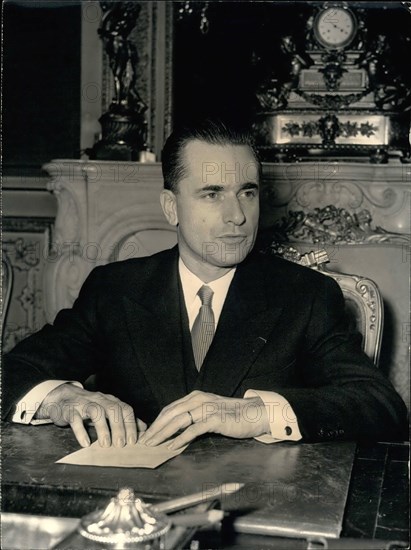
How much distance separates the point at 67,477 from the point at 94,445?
0.21 m

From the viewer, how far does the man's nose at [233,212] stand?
2.02 metres

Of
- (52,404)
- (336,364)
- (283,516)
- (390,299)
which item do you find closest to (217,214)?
(336,364)

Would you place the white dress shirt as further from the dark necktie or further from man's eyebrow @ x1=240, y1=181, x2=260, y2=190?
man's eyebrow @ x1=240, y1=181, x2=260, y2=190

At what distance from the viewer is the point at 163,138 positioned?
3.97 m

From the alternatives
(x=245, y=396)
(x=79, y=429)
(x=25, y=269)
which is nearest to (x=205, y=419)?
(x=245, y=396)

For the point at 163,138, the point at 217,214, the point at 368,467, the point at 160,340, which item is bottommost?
the point at 368,467

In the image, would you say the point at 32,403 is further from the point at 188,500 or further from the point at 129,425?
the point at 188,500

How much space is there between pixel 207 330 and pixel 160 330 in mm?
123

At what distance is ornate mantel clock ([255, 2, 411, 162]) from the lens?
3656 mm

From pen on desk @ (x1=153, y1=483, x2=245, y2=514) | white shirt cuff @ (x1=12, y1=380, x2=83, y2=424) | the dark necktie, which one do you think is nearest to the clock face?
the dark necktie

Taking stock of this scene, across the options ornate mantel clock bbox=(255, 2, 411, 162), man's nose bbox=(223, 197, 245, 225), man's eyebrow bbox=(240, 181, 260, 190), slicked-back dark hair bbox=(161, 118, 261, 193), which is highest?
ornate mantel clock bbox=(255, 2, 411, 162)

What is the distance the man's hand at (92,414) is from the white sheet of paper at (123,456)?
0.03 m

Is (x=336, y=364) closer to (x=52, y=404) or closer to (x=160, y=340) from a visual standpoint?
(x=160, y=340)

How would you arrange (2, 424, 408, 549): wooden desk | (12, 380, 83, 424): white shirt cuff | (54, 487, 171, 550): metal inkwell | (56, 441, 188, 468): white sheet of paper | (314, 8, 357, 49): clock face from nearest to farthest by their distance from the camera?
(54, 487, 171, 550): metal inkwell → (2, 424, 408, 549): wooden desk → (56, 441, 188, 468): white sheet of paper → (12, 380, 83, 424): white shirt cuff → (314, 8, 357, 49): clock face
